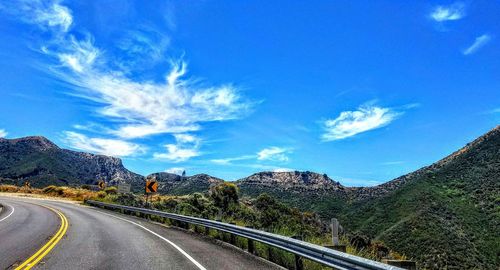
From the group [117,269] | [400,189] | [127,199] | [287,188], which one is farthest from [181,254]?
[287,188]

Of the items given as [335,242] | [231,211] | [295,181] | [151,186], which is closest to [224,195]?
[231,211]

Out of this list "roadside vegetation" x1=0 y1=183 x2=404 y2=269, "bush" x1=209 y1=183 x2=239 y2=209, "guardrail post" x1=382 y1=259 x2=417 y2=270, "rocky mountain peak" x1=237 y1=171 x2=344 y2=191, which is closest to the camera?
"guardrail post" x1=382 y1=259 x2=417 y2=270

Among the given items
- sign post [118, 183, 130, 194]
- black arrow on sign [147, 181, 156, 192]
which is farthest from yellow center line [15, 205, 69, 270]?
sign post [118, 183, 130, 194]

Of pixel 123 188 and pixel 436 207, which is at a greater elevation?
pixel 436 207

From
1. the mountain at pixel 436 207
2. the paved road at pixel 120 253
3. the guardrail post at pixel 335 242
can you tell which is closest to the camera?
the guardrail post at pixel 335 242

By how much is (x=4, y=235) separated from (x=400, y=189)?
111 meters

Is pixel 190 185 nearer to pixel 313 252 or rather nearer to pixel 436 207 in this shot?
pixel 436 207

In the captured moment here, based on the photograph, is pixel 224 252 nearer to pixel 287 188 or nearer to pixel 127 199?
pixel 127 199

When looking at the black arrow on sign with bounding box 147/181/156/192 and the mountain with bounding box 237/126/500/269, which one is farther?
the mountain with bounding box 237/126/500/269

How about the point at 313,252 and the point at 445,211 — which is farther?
the point at 445,211

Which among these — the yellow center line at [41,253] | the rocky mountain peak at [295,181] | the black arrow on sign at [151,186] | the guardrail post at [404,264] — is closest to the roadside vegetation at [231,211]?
the black arrow on sign at [151,186]

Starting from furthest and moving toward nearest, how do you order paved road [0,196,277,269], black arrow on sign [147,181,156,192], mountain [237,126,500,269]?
mountain [237,126,500,269] < black arrow on sign [147,181,156,192] < paved road [0,196,277,269]

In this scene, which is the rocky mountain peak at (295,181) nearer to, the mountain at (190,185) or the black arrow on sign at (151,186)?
the mountain at (190,185)

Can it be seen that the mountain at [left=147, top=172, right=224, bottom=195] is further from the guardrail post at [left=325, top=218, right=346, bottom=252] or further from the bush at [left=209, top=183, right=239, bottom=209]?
the guardrail post at [left=325, top=218, right=346, bottom=252]
